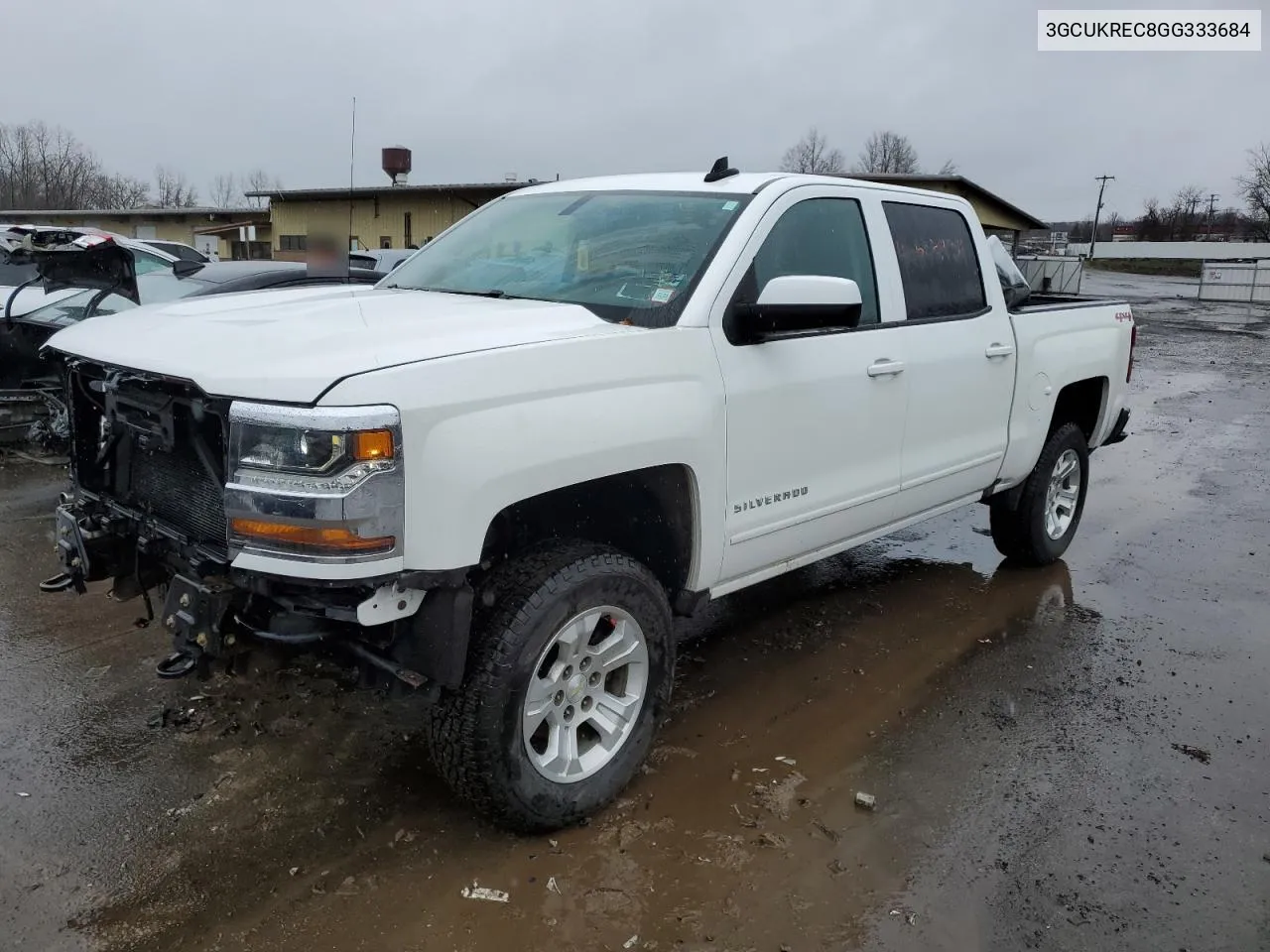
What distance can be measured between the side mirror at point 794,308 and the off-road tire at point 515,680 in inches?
34.9

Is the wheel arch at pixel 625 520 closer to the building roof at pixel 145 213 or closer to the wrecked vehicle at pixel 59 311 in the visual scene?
the wrecked vehicle at pixel 59 311

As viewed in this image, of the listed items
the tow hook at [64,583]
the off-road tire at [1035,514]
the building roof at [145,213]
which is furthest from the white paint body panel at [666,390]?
the building roof at [145,213]

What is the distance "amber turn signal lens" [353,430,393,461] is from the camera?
7.73 feet

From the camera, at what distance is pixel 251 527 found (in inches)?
95.6

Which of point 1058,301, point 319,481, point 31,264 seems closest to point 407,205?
point 31,264

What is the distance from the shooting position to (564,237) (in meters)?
3.83

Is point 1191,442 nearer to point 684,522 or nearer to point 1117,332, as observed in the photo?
point 1117,332

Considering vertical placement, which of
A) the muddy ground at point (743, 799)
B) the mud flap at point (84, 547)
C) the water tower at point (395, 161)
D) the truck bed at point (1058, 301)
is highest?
the water tower at point (395, 161)

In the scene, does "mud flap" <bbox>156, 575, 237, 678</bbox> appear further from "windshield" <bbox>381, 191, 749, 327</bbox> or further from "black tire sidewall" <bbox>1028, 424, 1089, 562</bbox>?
"black tire sidewall" <bbox>1028, 424, 1089, 562</bbox>

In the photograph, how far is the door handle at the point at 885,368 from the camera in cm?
386

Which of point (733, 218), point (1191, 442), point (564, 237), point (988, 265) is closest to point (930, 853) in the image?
point (733, 218)

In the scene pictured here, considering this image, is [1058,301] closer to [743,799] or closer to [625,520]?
[625,520]

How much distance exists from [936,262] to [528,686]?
287 centimetres

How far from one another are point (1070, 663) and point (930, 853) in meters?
1.88
